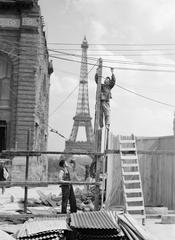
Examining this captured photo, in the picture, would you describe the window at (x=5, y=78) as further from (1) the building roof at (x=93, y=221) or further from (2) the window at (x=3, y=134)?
(1) the building roof at (x=93, y=221)

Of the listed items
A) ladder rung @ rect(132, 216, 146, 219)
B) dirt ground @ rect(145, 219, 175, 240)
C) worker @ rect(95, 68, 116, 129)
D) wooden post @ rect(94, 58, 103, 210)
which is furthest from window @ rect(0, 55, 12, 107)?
ladder rung @ rect(132, 216, 146, 219)

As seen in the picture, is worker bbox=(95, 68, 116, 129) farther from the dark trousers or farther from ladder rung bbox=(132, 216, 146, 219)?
ladder rung bbox=(132, 216, 146, 219)

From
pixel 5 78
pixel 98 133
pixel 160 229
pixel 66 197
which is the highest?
pixel 5 78

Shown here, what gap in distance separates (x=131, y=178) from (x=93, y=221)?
4958 mm

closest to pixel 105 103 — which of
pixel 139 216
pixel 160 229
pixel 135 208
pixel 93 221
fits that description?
pixel 135 208

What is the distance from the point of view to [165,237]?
9.21 metres

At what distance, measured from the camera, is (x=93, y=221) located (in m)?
7.56

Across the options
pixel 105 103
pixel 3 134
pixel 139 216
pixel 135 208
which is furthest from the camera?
pixel 3 134

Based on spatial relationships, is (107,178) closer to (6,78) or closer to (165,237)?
(165,237)

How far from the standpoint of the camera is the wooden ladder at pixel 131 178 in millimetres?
10969

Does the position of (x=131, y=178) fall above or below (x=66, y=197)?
above

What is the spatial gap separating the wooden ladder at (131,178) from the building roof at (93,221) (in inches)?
116

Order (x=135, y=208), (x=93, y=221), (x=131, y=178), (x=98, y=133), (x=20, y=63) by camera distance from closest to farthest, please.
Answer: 1. (x=93, y=221)
2. (x=135, y=208)
3. (x=98, y=133)
4. (x=131, y=178)
5. (x=20, y=63)

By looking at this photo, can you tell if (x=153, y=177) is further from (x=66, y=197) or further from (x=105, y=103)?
(x=66, y=197)
